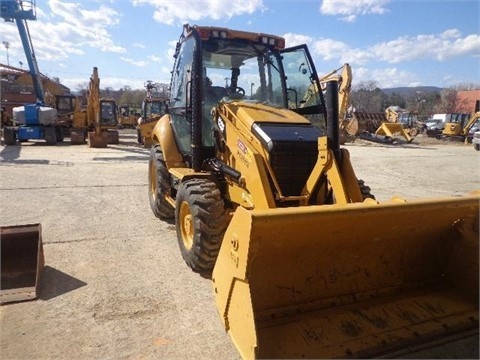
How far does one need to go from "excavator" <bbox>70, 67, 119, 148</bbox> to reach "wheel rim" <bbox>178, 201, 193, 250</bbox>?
16.1 meters

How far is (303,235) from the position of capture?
111 inches

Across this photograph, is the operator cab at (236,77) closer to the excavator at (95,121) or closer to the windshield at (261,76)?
the windshield at (261,76)

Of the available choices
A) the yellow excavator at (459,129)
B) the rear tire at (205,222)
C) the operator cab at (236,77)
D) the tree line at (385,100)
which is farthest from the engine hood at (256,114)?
the tree line at (385,100)

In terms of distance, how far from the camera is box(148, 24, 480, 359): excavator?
268 cm

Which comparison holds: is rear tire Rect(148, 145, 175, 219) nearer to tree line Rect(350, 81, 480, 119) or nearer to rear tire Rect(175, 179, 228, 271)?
rear tire Rect(175, 179, 228, 271)

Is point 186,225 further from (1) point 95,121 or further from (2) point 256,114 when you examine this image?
(1) point 95,121

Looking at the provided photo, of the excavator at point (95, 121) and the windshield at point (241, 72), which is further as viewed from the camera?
the excavator at point (95, 121)

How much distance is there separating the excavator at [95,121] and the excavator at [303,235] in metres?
15.5

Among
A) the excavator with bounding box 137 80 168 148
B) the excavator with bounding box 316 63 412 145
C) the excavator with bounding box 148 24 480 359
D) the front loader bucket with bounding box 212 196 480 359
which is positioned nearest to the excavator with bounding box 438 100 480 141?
the excavator with bounding box 316 63 412 145

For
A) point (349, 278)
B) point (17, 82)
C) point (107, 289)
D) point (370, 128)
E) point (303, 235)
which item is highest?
point (17, 82)

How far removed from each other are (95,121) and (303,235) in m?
18.7

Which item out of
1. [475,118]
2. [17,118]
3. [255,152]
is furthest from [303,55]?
[475,118]

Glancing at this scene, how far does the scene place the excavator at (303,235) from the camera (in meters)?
2.68

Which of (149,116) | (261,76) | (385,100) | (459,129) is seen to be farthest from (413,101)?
(261,76)
